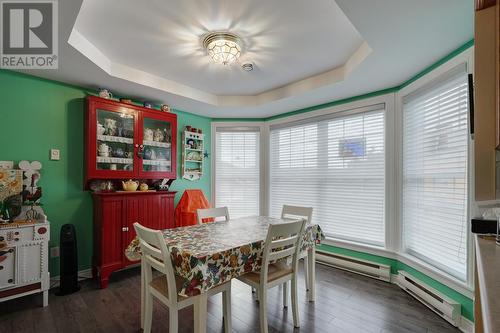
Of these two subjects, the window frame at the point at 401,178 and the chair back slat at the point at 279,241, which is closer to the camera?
the chair back slat at the point at 279,241

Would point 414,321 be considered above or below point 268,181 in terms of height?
below

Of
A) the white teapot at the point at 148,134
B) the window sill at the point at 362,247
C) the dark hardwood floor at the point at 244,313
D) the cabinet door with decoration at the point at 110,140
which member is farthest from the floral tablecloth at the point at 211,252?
the white teapot at the point at 148,134

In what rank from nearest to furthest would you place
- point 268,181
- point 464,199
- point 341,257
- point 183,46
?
point 464,199 < point 183,46 < point 341,257 < point 268,181

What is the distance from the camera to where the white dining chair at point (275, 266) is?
5.68 feet

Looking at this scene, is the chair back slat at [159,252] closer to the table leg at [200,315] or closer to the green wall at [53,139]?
the table leg at [200,315]

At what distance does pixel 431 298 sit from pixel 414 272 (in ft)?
1.14

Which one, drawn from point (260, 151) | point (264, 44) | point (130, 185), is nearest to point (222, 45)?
point (264, 44)

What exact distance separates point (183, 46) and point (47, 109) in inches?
67.3

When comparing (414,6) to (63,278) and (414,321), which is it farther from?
(63,278)

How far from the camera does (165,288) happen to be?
1649 millimetres

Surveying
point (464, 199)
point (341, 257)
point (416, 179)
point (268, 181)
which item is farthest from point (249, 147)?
point (464, 199)

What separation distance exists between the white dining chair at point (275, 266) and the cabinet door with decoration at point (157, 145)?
2.01 m

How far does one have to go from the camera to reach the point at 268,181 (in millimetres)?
4230

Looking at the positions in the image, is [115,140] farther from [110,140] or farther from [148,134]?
[148,134]
